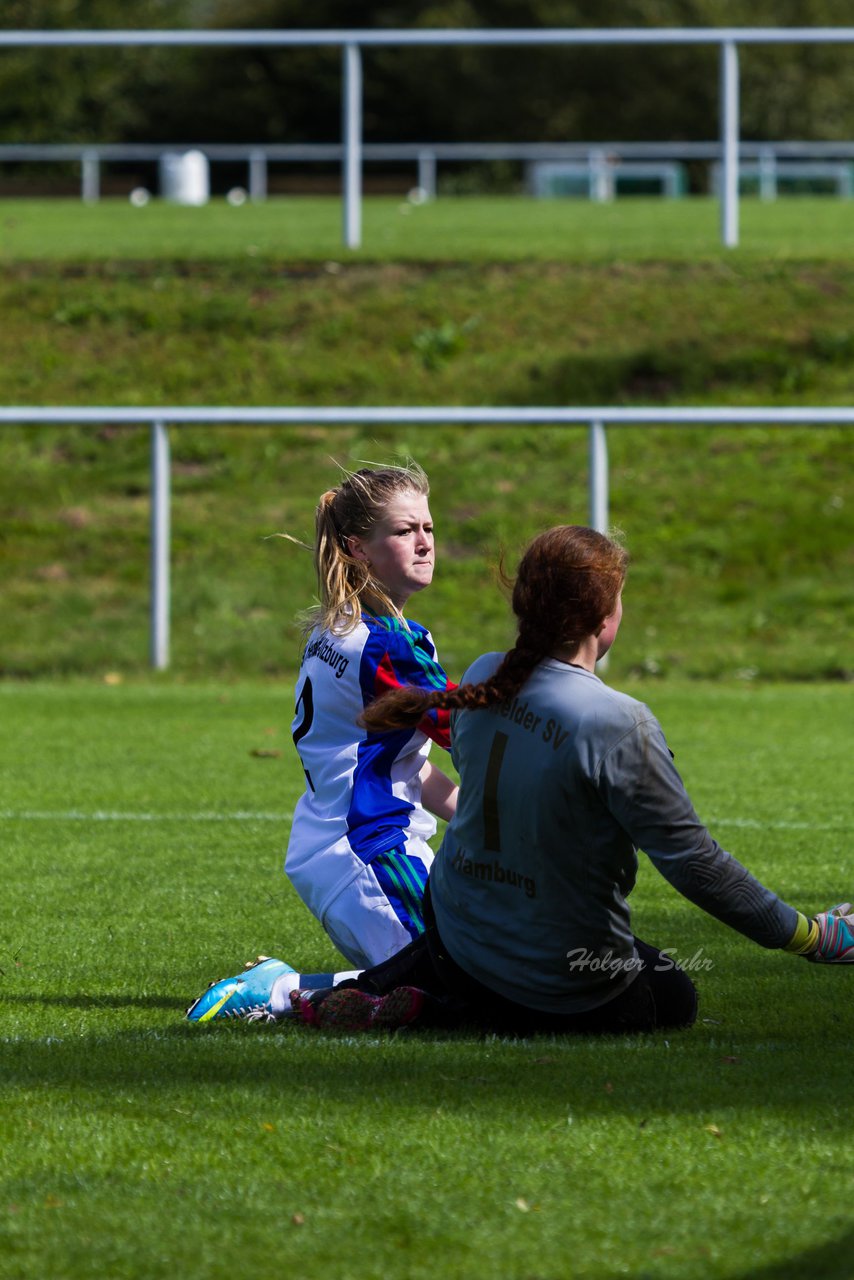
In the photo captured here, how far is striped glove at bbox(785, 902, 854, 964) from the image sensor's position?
3.58 metres

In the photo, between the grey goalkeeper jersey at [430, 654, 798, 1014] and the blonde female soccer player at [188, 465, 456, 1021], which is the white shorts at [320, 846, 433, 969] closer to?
the blonde female soccer player at [188, 465, 456, 1021]

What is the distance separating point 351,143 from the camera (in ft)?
47.7

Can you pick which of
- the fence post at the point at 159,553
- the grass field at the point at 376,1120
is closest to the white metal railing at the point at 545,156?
the fence post at the point at 159,553

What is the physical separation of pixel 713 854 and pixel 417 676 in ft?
2.90

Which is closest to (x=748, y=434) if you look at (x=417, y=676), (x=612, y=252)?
(x=612, y=252)

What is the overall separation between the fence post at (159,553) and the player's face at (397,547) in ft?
23.4

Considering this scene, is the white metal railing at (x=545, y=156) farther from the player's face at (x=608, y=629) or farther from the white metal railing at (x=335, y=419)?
the player's face at (x=608, y=629)

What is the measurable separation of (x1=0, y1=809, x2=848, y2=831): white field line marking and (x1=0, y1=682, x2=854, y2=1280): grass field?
2.71ft

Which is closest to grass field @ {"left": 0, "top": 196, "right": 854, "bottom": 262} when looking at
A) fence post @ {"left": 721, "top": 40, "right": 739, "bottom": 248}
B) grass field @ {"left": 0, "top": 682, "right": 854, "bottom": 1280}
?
fence post @ {"left": 721, "top": 40, "right": 739, "bottom": 248}

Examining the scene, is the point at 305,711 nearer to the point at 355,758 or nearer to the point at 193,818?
the point at 355,758

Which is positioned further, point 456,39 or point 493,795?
point 456,39

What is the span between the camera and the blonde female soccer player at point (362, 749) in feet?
13.3

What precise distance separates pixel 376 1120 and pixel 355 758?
110cm

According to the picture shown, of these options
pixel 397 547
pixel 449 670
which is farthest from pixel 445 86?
pixel 397 547
